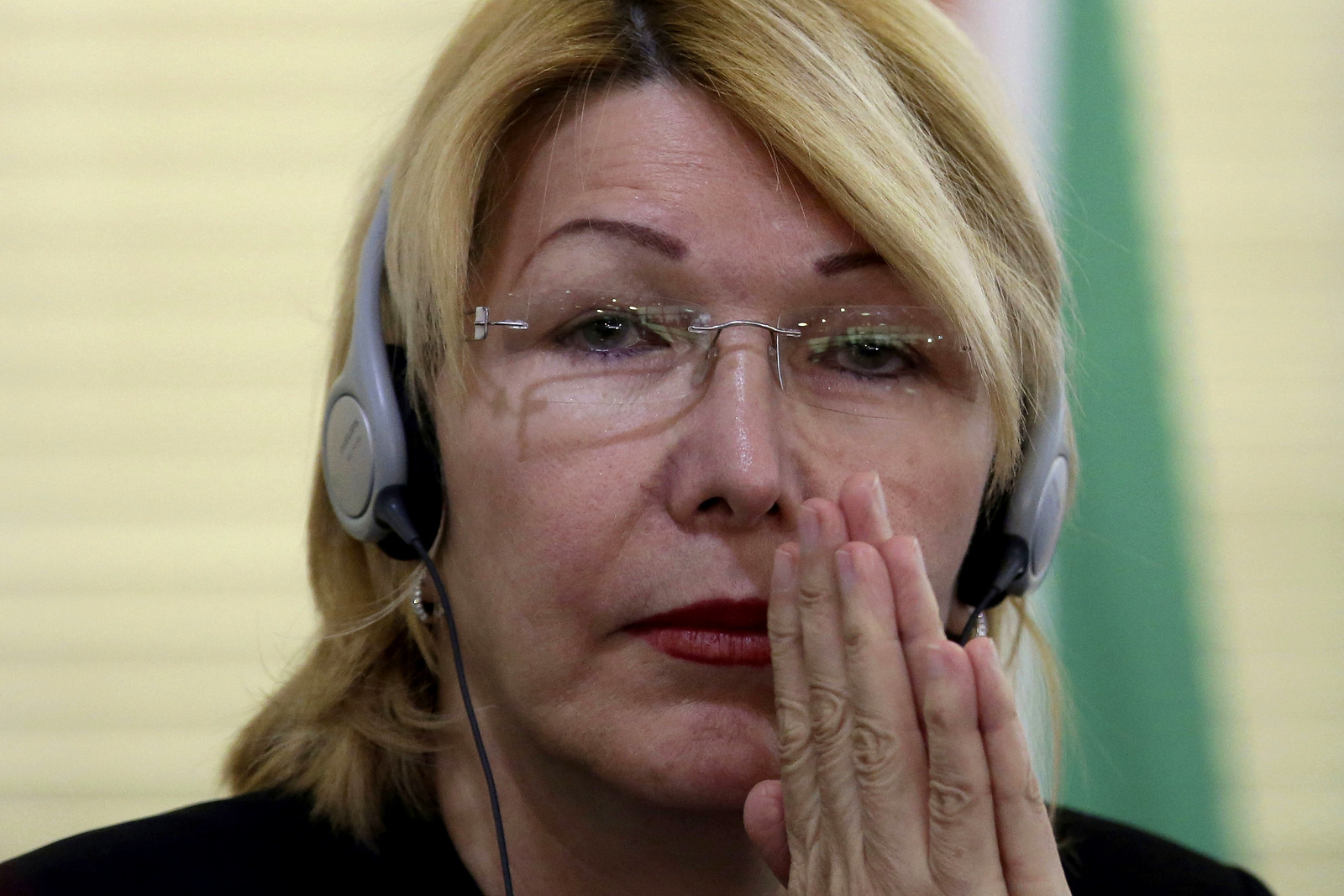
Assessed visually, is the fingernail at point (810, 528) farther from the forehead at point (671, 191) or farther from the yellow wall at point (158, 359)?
the yellow wall at point (158, 359)

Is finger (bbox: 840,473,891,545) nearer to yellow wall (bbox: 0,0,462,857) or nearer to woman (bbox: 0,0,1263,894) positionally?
woman (bbox: 0,0,1263,894)

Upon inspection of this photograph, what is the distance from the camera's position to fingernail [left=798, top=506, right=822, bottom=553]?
0.93 meters

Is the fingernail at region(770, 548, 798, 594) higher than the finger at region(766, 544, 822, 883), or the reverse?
the fingernail at region(770, 548, 798, 594)

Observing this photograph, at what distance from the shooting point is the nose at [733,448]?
100cm

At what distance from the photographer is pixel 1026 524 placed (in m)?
1.25

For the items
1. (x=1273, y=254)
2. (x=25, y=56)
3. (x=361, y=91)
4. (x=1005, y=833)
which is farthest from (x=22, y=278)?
(x=1273, y=254)

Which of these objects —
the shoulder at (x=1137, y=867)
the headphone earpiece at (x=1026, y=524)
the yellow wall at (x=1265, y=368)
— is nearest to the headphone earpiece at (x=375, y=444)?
the headphone earpiece at (x=1026, y=524)

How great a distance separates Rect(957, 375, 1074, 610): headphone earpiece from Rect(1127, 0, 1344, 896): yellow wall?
1232mm

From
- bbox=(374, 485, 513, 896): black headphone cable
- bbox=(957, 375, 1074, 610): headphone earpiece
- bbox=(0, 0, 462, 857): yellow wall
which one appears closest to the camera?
bbox=(374, 485, 513, 896): black headphone cable

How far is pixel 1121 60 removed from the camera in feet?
8.03

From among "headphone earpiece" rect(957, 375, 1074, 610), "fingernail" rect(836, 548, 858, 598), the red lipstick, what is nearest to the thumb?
the red lipstick

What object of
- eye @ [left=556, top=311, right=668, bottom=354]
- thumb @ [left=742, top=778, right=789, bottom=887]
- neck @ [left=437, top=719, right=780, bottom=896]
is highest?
eye @ [left=556, top=311, right=668, bottom=354]

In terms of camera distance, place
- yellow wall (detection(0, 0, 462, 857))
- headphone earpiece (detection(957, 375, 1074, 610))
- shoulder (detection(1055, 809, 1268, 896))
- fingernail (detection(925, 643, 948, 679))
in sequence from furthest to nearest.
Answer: yellow wall (detection(0, 0, 462, 857)), shoulder (detection(1055, 809, 1268, 896)), headphone earpiece (detection(957, 375, 1074, 610)), fingernail (detection(925, 643, 948, 679))

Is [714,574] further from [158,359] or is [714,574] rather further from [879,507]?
[158,359]
